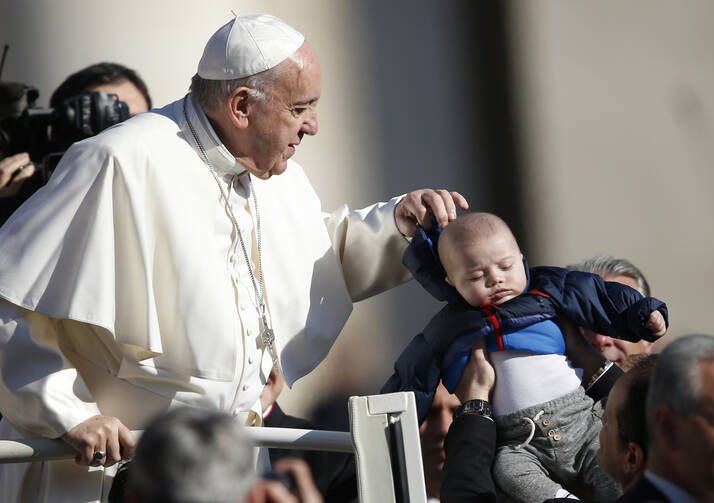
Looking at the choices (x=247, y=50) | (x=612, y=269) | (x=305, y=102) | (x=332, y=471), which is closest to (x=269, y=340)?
(x=305, y=102)

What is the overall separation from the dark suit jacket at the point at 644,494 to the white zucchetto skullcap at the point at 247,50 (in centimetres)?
173

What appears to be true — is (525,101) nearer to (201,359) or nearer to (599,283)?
(599,283)

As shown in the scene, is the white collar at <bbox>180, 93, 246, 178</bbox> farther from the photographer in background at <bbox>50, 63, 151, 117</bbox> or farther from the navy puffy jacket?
the photographer in background at <bbox>50, 63, 151, 117</bbox>

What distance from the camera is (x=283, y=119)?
3.53 metres

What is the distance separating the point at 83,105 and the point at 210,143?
87cm

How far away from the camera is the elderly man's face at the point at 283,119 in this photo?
11.6ft

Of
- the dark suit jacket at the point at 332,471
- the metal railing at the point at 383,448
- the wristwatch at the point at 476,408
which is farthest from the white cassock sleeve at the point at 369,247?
the metal railing at the point at 383,448

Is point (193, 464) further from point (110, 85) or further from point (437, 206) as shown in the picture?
point (110, 85)

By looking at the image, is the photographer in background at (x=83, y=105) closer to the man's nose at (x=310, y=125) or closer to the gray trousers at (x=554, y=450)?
the man's nose at (x=310, y=125)

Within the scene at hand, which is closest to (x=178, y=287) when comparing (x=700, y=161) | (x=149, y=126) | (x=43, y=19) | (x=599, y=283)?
(x=149, y=126)

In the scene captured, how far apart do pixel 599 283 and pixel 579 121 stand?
273 centimetres

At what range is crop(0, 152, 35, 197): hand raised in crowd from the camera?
4.11 metres

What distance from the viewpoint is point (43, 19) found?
5.62 meters

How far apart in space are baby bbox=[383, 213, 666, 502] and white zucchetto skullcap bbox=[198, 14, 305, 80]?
2.45ft
